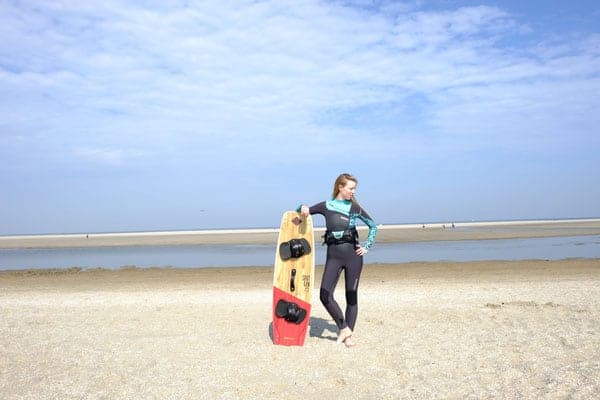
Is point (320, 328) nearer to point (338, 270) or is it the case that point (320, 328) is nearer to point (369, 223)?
point (338, 270)

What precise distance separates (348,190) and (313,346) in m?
2.05

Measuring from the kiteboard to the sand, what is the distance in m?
0.25

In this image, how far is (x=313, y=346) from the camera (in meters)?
6.53

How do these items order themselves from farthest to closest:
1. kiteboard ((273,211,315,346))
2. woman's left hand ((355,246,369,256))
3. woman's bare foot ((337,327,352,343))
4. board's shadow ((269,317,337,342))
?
board's shadow ((269,317,337,342))
kiteboard ((273,211,315,346))
woman's bare foot ((337,327,352,343))
woman's left hand ((355,246,369,256))

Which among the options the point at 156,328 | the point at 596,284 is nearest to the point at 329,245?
the point at 156,328

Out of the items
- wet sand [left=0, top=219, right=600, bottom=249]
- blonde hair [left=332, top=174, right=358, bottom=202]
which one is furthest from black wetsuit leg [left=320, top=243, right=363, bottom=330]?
wet sand [left=0, top=219, right=600, bottom=249]

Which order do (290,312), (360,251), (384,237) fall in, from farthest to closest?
(384,237)
(290,312)
(360,251)

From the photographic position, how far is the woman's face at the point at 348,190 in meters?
6.46

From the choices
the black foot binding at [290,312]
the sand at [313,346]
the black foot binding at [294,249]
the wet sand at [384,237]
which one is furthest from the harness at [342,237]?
the wet sand at [384,237]

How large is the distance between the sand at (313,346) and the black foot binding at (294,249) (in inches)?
45.8

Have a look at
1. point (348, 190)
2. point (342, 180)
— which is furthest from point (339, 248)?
point (342, 180)

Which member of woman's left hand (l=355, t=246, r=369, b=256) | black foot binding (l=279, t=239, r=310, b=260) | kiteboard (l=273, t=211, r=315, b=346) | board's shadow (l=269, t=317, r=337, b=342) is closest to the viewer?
woman's left hand (l=355, t=246, r=369, b=256)

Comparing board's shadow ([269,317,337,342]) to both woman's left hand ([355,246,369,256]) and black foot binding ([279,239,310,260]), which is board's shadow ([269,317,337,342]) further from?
woman's left hand ([355,246,369,256])

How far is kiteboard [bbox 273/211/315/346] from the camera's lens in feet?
21.8
